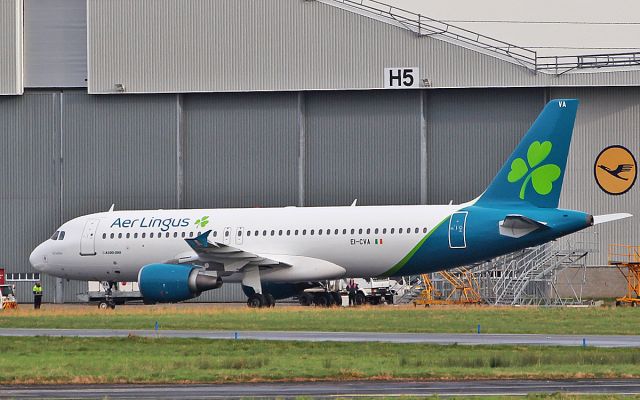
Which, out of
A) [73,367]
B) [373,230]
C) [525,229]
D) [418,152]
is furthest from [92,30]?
[73,367]

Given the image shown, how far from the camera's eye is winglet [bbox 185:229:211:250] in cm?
4883

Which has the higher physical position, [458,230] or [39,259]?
[458,230]

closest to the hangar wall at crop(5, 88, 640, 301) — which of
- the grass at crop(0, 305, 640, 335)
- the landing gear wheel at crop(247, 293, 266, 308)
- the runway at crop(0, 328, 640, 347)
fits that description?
the landing gear wheel at crop(247, 293, 266, 308)

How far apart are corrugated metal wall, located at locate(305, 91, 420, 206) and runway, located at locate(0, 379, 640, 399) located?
139 feet

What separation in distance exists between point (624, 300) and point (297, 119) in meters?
20.0

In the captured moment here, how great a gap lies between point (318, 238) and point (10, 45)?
81.4ft

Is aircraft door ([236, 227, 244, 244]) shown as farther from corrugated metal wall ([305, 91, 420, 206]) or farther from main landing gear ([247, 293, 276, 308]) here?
corrugated metal wall ([305, 91, 420, 206])

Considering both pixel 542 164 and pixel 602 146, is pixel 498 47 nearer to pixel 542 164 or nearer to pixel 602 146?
pixel 602 146

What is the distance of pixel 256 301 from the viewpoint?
51344 mm

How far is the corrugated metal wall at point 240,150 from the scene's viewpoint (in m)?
66.6

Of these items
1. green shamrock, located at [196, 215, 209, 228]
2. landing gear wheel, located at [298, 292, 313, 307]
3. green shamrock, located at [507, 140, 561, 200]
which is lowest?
landing gear wheel, located at [298, 292, 313, 307]

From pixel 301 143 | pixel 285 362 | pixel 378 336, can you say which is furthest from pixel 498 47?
pixel 285 362

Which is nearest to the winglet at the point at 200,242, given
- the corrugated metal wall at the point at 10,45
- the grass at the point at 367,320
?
the grass at the point at 367,320

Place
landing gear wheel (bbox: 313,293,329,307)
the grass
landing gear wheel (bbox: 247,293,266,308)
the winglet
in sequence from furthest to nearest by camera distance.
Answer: landing gear wheel (bbox: 313,293,329,307) → landing gear wheel (bbox: 247,293,266,308) → the winglet → the grass
